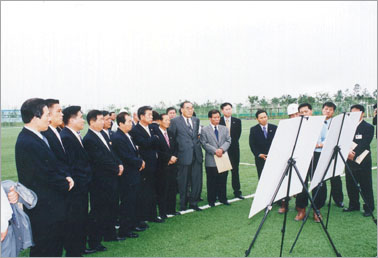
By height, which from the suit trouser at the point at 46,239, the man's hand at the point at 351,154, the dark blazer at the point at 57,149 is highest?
the dark blazer at the point at 57,149

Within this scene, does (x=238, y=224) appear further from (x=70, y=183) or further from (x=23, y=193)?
(x=23, y=193)

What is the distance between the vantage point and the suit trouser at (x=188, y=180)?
579 centimetres

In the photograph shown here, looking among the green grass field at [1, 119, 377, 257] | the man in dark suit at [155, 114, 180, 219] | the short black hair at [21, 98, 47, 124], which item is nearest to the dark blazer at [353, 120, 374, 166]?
the green grass field at [1, 119, 377, 257]

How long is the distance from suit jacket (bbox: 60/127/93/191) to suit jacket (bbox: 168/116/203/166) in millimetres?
2244

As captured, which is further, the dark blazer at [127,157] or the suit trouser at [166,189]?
the suit trouser at [166,189]

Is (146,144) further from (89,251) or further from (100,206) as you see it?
(89,251)

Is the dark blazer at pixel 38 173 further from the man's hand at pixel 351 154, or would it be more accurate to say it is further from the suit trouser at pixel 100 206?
the man's hand at pixel 351 154

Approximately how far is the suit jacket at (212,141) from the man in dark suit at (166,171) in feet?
2.23

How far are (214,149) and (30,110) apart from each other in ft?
11.8

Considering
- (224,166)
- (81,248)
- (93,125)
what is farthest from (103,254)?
(224,166)

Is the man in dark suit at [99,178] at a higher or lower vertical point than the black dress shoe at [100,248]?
higher

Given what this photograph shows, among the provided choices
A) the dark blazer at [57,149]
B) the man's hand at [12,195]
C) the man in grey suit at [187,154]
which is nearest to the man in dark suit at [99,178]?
the dark blazer at [57,149]

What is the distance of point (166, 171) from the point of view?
217 inches

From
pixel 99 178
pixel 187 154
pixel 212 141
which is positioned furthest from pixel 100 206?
pixel 212 141
